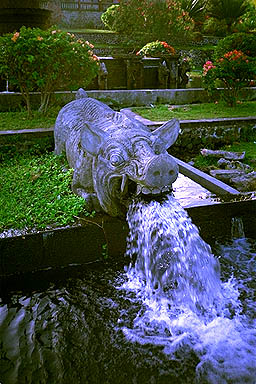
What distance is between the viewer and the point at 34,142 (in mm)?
6766

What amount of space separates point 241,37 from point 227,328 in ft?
31.1

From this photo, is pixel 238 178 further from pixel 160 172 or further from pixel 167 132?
pixel 160 172

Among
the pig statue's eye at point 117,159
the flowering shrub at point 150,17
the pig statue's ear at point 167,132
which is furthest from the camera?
the flowering shrub at point 150,17

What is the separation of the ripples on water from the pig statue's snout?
0.89 feet

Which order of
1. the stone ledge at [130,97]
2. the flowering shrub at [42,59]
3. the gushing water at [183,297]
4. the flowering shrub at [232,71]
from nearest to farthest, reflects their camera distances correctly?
the gushing water at [183,297]
the flowering shrub at [42,59]
the stone ledge at [130,97]
the flowering shrub at [232,71]

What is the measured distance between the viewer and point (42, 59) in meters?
7.51

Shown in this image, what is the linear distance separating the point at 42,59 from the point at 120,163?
15.9ft

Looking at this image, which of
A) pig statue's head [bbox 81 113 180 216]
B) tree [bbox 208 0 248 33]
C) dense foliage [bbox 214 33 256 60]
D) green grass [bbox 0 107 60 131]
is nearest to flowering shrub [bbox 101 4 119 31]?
tree [bbox 208 0 248 33]

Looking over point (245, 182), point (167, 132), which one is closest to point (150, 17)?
point (245, 182)

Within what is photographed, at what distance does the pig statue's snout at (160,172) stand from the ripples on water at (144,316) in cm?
27

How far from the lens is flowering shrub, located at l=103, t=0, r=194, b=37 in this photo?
21.6 m

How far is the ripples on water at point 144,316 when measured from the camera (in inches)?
112

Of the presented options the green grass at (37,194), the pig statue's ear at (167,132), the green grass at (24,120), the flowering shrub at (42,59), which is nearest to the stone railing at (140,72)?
the flowering shrub at (42,59)

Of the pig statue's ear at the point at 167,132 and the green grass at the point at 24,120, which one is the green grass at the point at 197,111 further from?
the pig statue's ear at the point at 167,132
